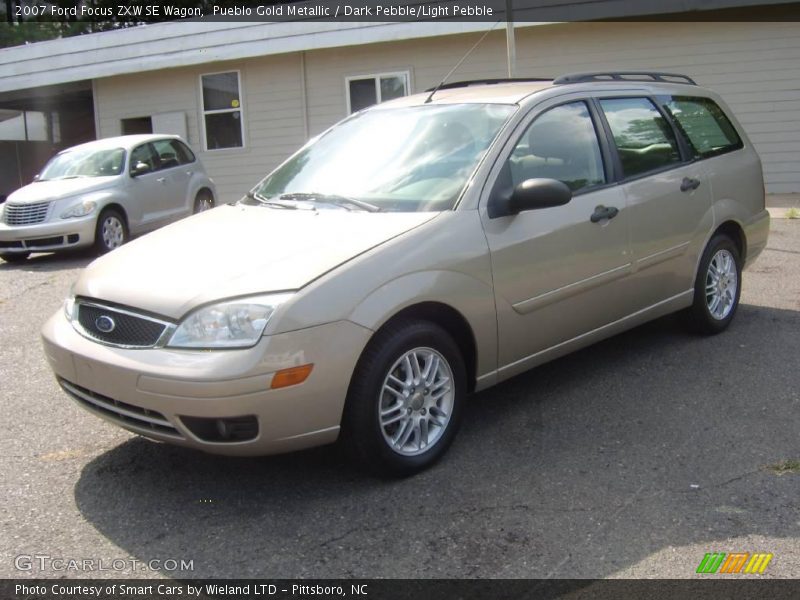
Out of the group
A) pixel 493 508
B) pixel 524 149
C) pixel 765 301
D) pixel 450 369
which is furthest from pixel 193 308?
pixel 765 301

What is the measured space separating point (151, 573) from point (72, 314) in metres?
1.39

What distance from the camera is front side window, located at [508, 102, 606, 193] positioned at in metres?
4.40

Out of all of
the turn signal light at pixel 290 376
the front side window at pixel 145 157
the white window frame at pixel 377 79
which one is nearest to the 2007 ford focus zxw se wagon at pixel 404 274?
the turn signal light at pixel 290 376

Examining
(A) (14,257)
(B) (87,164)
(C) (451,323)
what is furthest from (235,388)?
(B) (87,164)

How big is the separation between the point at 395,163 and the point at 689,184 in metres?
2.11

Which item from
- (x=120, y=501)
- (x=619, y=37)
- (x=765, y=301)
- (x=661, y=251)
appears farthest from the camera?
(x=619, y=37)

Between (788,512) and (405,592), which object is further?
(788,512)

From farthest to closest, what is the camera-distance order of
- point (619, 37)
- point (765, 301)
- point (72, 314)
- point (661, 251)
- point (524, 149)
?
point (619, 37) < point (765, 301) < point (661, 251) < point (524, 149) < point (72, 314)

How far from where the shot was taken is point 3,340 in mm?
6438

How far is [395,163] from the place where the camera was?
14.5ft

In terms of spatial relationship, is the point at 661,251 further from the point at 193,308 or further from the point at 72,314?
the point at 72,314

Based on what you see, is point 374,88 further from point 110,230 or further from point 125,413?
point 125,413

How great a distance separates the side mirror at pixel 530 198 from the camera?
404cm

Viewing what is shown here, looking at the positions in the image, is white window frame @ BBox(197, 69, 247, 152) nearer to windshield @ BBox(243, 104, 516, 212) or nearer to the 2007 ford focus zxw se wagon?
the 2007 ford focus zxw se wagon
